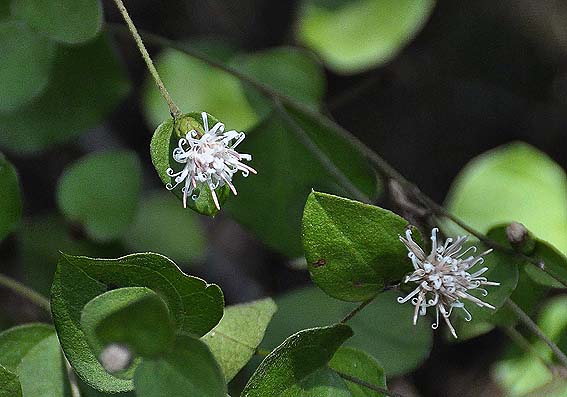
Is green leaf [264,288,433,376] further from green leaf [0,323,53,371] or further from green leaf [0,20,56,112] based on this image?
green leaf [0,20,56,112]

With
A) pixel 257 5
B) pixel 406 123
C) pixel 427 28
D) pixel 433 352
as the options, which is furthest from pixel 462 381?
pixel 257 5

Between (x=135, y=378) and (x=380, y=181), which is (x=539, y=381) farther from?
(x=135, y=378)

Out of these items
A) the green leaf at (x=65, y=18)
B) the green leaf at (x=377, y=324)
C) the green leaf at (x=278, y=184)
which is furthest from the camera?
the green leaf at (x=278, y=184)

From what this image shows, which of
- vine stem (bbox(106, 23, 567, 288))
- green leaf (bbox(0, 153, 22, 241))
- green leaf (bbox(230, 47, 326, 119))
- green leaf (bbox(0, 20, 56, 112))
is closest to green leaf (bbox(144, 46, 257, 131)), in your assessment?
green leaf (bbox(230, 47, 326, 119))

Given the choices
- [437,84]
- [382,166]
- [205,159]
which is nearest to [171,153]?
[205,159]

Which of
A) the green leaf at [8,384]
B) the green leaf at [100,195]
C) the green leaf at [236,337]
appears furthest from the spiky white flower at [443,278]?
the green leaf at [100,195]

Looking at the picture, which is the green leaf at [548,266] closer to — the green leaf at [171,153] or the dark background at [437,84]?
the green leaf at [171,153]
